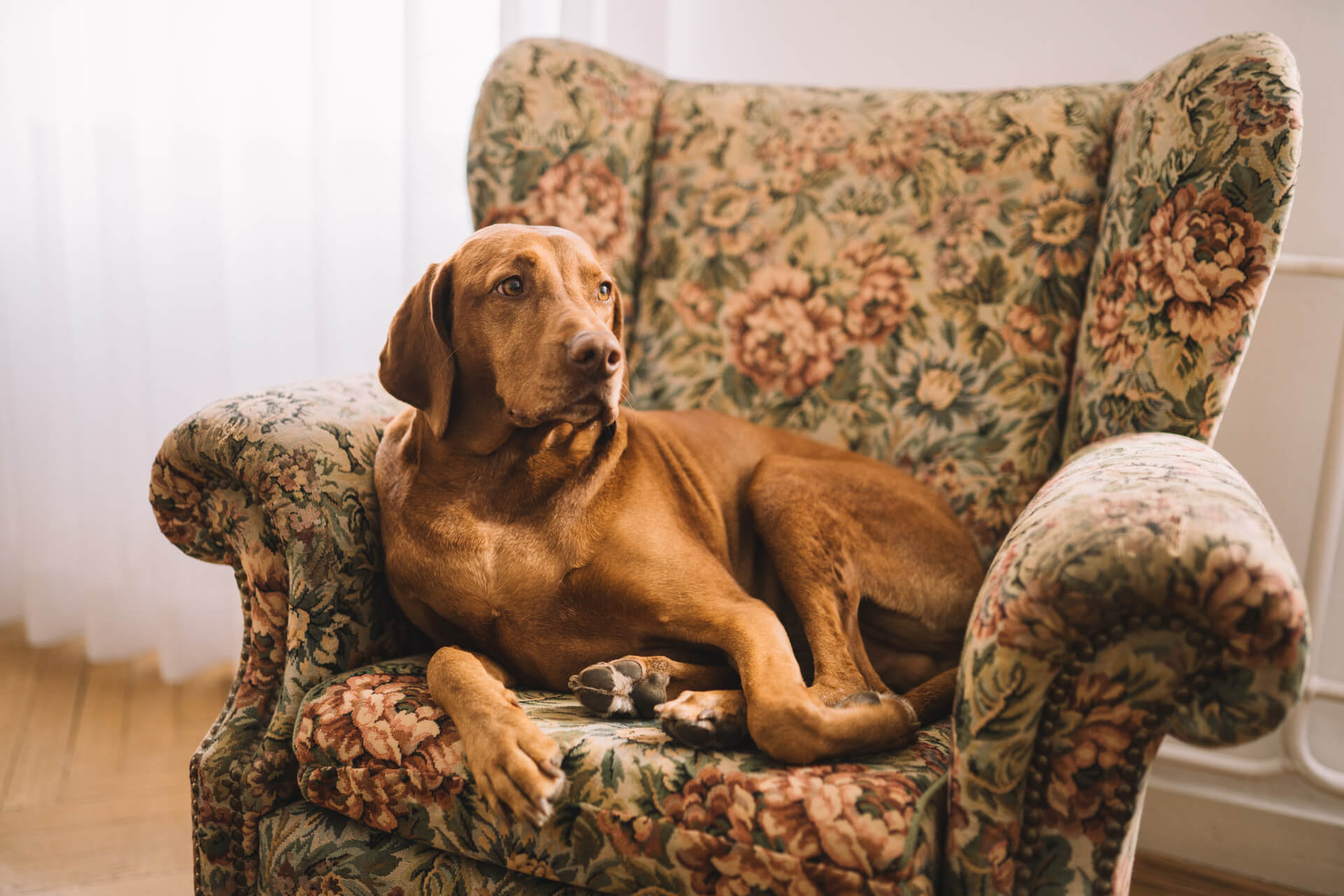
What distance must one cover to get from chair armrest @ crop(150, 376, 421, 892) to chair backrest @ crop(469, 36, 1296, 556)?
2.45ft

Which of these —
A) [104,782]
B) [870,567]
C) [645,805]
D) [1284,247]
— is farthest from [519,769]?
[1284,247]

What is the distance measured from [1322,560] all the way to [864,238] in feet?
3.76

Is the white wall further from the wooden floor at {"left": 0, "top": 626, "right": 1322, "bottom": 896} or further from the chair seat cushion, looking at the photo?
the chair seat cushion

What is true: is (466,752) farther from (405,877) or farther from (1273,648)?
(1273,648)

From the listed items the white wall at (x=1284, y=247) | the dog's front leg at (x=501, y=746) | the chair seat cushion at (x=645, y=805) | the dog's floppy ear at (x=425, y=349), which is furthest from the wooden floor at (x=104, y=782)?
the dog's floppy ear at (x=425, y=349)

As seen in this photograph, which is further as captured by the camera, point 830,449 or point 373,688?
point 830,449

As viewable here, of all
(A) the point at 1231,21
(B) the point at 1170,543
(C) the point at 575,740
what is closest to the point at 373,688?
(C) the point at 575,740

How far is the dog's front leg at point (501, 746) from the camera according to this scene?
112cm

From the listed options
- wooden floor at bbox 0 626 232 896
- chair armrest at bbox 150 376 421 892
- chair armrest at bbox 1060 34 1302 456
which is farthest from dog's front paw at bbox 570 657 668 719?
wooden floor at bbox 0 626 232 896

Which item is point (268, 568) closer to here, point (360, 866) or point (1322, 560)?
point (360, 866)

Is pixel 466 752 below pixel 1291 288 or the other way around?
below

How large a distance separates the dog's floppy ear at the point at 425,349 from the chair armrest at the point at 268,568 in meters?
0.18

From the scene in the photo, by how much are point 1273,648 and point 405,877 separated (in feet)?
3.51

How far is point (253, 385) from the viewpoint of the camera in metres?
2.77
